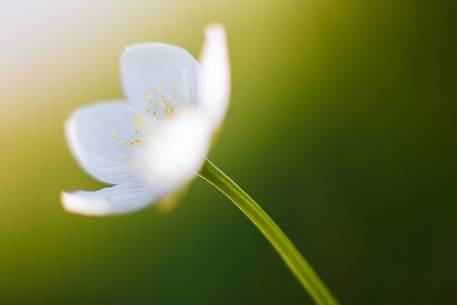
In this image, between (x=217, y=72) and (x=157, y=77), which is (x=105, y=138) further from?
(x=217, y=72)

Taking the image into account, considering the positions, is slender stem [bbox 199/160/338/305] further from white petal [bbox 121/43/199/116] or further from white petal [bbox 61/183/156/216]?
white petal [bbox 121/43/199/116]

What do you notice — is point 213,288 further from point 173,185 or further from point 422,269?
point 173,185

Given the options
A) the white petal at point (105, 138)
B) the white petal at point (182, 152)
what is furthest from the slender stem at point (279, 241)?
the white petal at point (105, 138)

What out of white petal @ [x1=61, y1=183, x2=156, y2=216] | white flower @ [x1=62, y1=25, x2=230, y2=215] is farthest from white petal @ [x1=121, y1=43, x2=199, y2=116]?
white petal @ [x1=61, y1=183, x2=156, y2=216]

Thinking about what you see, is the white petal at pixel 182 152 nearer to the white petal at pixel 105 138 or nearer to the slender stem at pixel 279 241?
the slender stem at pixel 279 241

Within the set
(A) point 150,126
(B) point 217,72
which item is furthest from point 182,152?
(A) point 150,126
